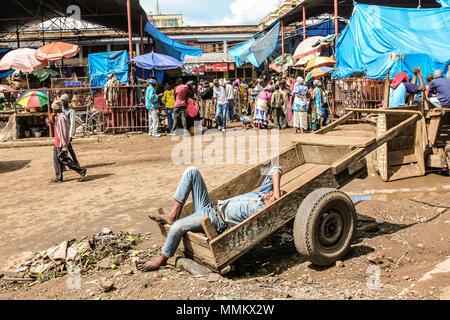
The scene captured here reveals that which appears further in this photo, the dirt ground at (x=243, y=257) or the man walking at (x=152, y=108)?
the man walking at (x=152, y=108)

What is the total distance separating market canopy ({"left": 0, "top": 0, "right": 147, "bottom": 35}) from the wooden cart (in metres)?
14.6

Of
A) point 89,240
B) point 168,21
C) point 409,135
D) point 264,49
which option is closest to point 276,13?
point 264,49

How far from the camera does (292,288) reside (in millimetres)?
3789

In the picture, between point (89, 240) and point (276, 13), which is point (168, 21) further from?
point (89, 240)

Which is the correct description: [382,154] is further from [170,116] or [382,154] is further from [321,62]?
[321,62]

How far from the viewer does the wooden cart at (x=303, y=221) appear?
148 inches

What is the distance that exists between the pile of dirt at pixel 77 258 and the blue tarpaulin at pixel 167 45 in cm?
1559

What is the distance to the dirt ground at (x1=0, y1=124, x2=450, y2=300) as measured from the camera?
3750 millimetres

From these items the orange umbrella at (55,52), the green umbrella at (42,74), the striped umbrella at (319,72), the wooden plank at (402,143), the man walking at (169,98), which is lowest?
the wooden plank at (402,143)

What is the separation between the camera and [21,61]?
58.1 ft

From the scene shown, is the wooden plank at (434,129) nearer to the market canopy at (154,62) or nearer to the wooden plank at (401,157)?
the wooden plank at (401,157)

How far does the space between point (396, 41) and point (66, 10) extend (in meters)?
13.4

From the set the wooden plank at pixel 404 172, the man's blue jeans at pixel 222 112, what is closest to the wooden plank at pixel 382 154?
the wooden plank at pixel 404 172

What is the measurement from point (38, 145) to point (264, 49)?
12329 millimetres
